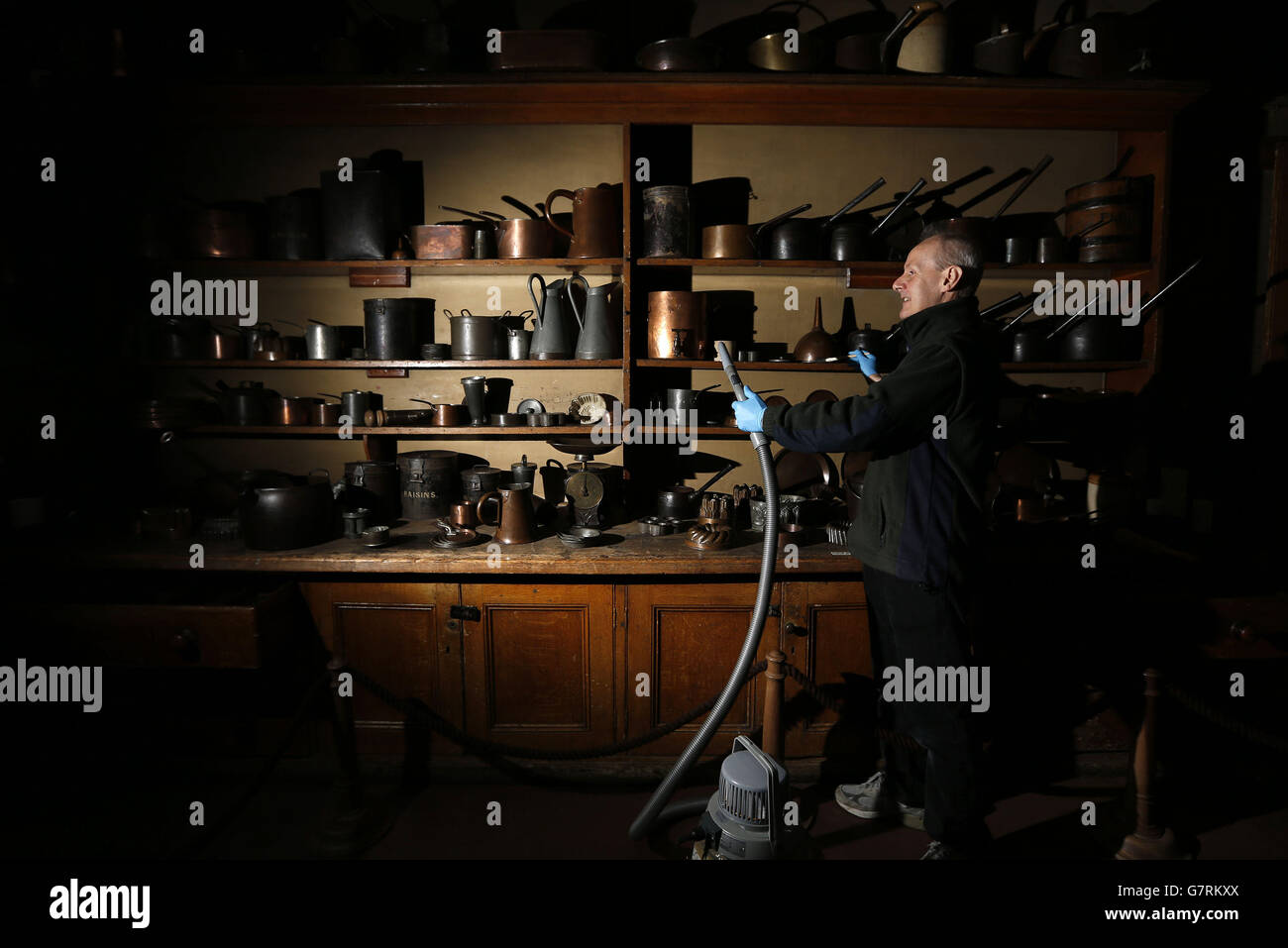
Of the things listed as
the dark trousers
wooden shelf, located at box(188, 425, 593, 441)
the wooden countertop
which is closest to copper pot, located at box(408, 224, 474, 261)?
wooden shelf, located at box(188, 425, 593, 441)

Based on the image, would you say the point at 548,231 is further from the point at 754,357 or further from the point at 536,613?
the point at 536,613

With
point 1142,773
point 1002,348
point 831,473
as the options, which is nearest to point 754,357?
point 831,473

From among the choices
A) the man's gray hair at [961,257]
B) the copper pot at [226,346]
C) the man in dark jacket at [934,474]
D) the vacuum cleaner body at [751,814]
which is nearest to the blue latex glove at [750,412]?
the man in dark jacket at [934,474]

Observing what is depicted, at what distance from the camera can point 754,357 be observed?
11.0 ft

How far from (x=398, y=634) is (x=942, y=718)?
1938 mm

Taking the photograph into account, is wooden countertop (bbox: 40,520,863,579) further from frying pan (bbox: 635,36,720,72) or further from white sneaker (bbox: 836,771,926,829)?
frying pan (bbox: 635,36,720,72)

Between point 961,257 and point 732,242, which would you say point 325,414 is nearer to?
point 732,242

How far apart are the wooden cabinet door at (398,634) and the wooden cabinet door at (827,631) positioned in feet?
4.23

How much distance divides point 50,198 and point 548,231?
93.3 inches

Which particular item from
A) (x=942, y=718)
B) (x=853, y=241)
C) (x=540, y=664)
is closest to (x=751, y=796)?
(x=942, y=718)

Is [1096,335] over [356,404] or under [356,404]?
over

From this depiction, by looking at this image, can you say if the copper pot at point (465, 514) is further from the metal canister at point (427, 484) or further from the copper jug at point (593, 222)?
the copper jug at point (593, 222)

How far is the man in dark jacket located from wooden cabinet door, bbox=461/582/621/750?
104 cm

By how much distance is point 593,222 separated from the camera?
3.06 meters
